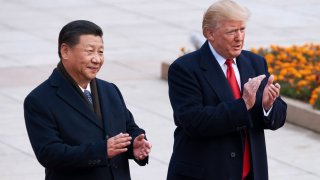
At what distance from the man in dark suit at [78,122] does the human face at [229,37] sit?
76 centimetres

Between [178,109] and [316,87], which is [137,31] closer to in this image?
[316,87]

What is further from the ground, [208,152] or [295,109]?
[208,152]

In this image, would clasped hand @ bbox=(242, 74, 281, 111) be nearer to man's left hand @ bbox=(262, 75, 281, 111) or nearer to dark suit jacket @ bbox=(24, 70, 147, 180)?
man's left hand @ bbox=(262, 75, 281, 111)

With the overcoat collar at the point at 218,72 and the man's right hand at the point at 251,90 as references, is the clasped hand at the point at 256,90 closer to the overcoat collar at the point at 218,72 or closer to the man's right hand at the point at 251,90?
the man's right hand at the point at 251,90

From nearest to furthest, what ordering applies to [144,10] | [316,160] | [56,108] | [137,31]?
[56,108]
[316,160]
[137,31]
[144,10]

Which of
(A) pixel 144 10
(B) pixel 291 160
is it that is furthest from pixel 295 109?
(A) pixel 144 10

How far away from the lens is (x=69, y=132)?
532cm

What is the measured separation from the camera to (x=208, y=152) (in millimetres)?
5918

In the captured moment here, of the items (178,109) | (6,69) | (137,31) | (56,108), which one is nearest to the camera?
(56,108)

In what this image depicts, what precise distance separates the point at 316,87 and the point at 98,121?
5.89 m

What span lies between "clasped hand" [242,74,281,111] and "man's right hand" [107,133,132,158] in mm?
828

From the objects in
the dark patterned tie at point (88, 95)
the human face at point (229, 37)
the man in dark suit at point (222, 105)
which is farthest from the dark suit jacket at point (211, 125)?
the dark patterned tie at point (88, 95)

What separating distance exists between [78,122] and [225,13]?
3.50 ft

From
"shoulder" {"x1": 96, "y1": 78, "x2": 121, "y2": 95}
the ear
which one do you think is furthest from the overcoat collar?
the ear
